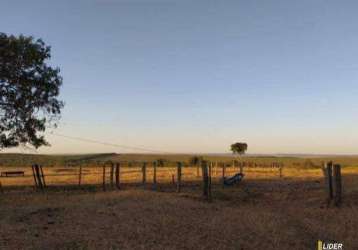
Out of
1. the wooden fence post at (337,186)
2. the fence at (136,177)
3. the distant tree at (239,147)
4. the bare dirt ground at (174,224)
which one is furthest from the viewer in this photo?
the distant tree at (239,147)

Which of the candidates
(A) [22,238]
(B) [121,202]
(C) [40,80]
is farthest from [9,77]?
(A) [22,238]

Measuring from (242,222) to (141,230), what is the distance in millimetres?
4146

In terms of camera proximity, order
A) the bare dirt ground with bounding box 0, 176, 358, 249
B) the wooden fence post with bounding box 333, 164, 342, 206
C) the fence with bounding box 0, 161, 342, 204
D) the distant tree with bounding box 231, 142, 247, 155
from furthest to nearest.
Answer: the distant tree with bounding box 231, 142, 247, 155 < the fence with bounding box 0, 161, 342, 204 < the wooden fence post with bounding box 333, 164, 342, 206 < the bare dirt ground with bounding box 0, 176, 358, 249

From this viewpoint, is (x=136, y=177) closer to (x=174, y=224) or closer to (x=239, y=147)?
(x=174, y=224)

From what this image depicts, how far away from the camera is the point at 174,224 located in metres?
14.5

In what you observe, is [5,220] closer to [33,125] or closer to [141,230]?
[141,230]

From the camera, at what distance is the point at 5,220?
49.9 feet

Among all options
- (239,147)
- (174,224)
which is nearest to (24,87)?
(174,224)

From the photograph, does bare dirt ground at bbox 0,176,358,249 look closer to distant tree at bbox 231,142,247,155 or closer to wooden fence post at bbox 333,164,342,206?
wooden fence post at bbox 333,164,342,206

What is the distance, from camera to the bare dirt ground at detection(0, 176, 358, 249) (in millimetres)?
11938

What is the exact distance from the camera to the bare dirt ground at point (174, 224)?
11938 millimetres

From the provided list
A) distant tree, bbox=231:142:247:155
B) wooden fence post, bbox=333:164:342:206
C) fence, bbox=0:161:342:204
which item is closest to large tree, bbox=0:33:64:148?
fence, bbox=0:161:342:204

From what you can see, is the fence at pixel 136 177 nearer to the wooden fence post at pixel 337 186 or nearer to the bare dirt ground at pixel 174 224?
the wooden fence post at pixel 337 186

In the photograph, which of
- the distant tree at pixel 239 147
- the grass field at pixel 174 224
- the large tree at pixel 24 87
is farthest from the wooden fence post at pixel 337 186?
the distant tree at pixel 239 147
